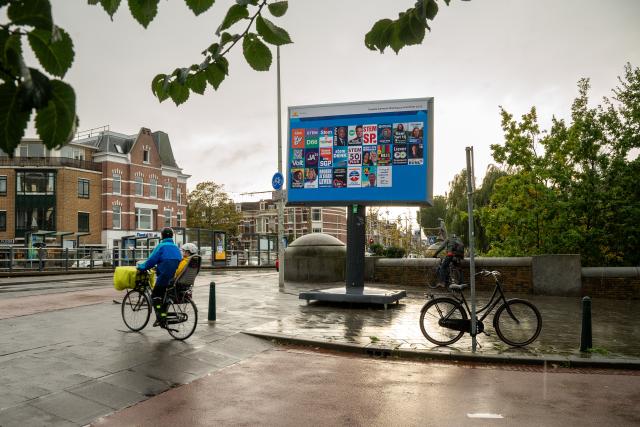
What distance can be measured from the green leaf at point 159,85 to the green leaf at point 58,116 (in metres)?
1.46

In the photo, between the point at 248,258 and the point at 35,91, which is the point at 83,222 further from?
the point at 35,91

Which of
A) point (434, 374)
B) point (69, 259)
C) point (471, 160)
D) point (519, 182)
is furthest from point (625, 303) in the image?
point (69, 259)

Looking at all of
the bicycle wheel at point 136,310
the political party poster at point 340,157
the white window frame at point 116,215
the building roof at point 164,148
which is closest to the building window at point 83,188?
the white window frame at point 116,215

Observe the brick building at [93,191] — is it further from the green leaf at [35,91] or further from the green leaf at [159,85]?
the green leaf at [35,91]

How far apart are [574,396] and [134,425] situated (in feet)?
14.4

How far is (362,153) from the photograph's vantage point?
11.9 meters

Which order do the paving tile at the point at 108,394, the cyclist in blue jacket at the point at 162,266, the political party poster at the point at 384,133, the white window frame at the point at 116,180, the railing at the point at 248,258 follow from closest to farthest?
the paving tile at the point at 108,394
the cyclist in blue jacket at the point at 162,266
the political party poster at the point at 384,133
the railing at the point at 248,258
the white window frame at the point at 116,180

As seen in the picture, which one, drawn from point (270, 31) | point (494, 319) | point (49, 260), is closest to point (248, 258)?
point (49, 260)

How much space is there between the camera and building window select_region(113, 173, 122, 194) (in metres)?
50.2

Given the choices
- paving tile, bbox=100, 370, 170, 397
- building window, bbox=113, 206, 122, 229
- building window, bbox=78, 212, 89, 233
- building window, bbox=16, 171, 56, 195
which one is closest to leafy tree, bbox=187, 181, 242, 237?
building window, bbox=113, 206, 122, 229

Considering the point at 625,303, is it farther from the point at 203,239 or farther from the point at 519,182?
the point at 203,239

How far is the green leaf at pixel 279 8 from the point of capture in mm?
2312

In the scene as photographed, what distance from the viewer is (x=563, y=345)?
302 inches

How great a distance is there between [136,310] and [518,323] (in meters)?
5.97
